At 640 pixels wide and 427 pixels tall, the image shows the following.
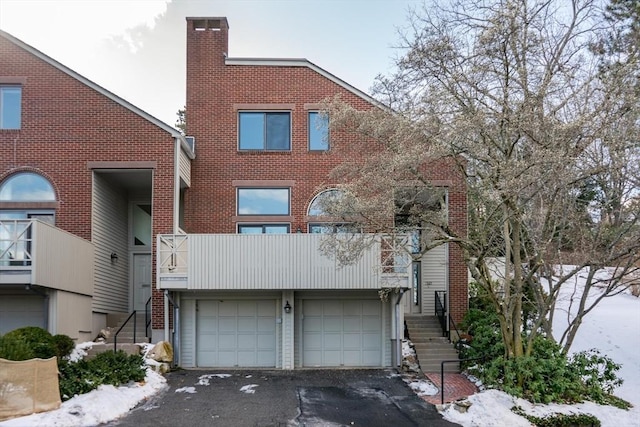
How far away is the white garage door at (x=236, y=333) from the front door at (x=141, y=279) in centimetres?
317

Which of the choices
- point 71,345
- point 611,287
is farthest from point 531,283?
point 71,345

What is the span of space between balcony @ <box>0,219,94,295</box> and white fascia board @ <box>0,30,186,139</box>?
4074mm

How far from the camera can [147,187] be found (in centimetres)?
1997

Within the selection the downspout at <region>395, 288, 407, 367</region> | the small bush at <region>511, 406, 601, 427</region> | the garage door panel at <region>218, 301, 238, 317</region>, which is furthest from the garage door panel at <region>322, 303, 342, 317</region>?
the small bush at <region>511, 406, 601, 427</region>

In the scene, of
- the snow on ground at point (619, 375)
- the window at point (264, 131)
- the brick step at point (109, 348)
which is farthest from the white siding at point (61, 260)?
the snow on ground at point (619, 375)

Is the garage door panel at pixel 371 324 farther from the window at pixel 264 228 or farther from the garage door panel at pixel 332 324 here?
the window at pixel 264 228

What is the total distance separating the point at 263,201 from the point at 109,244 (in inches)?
188

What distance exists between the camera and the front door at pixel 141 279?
20125mm

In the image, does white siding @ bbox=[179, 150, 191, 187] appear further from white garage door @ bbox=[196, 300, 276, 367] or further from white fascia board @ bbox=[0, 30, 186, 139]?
white garage door @ bbox=[196, 300, 276, 367]

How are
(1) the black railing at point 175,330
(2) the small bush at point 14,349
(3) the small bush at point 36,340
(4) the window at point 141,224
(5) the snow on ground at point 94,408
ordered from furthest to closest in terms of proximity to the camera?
1. (4) the window at point 141,224
2. (1) the black railing at point 175,330
3. (3) the small bush at point 36,340
4. (2) the small bush at point 14,349
5. (5) the snow on ground at point 94,408

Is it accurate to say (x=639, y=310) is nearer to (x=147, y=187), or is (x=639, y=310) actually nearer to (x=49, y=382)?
(x=147, y=187)

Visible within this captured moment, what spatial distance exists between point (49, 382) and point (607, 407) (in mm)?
10994

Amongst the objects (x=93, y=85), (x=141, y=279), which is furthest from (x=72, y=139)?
(x=141, y=279)

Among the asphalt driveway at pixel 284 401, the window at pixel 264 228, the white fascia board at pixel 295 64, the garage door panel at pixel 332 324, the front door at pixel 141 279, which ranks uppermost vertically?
the white fascia board at pixel 295 64
